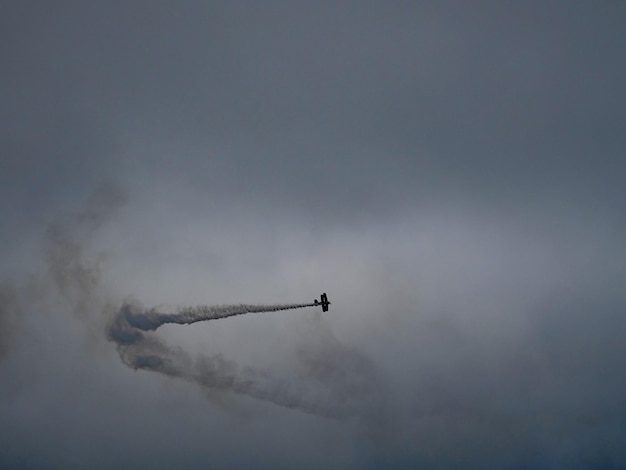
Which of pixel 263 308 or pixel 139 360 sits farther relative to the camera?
pixel 139 360

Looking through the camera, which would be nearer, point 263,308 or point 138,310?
point 263,308

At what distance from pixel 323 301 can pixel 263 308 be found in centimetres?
1268

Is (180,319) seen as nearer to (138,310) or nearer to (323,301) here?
(138,310)

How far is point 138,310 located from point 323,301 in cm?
4245

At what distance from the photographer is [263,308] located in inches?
6127

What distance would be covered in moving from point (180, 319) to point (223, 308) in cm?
1016

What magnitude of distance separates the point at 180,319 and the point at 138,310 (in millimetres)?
11892

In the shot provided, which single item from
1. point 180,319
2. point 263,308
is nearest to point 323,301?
point 263,308

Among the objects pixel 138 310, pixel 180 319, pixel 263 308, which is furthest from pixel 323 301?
pixel 138 310

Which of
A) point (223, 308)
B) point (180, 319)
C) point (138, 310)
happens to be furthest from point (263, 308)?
point (138, 310)

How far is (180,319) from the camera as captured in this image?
6339 inches

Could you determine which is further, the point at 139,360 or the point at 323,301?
the point at 139,360

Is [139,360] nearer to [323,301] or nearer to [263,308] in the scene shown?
[263,308]

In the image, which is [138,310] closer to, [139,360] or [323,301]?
[139,360]
